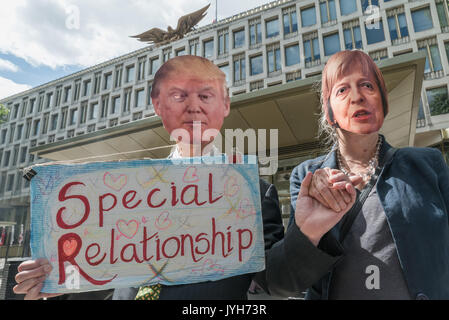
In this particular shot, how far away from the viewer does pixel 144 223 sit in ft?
3.72

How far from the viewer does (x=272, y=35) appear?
79.8 feet

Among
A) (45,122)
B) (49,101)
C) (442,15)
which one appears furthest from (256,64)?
(45,122)

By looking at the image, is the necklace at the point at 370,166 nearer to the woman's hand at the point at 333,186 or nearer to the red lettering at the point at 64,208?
the woman's hand at the point at 333,186

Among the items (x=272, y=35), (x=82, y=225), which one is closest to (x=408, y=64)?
(x=82, y=225)

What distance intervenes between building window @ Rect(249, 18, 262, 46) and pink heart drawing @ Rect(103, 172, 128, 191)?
25.8 metres

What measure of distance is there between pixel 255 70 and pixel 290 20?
5.25m

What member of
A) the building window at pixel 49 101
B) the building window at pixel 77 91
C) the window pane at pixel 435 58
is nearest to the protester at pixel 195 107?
the window pane at pixel 435 58

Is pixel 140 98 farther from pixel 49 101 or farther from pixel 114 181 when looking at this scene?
pixel 114 181

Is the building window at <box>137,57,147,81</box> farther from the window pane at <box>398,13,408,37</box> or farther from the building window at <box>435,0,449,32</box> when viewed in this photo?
the building window at <box>435,0,449,32</box>

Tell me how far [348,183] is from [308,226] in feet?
0.71

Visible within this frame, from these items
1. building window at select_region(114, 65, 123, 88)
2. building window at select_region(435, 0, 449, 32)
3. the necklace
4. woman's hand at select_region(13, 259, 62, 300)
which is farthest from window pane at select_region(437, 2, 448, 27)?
building window at select_region(114, 65, 123, 88)
